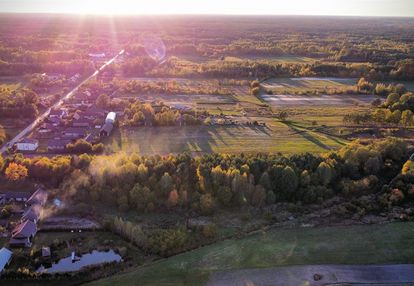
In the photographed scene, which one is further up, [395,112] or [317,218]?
[395,112]

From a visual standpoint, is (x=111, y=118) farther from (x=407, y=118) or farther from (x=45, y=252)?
(x=407, y=118)

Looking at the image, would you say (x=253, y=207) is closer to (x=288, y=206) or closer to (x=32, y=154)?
(x=288, y=206)

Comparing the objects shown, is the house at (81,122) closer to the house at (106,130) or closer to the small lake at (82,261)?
the house at (106,130)

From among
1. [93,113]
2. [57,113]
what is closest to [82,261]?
[93,113]

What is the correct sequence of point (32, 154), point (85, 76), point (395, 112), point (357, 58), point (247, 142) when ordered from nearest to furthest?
1. point (32, 154)
2. point (247, 142)
3. point (395, 112)
4. point (85, 76)
5. point (357, 58)

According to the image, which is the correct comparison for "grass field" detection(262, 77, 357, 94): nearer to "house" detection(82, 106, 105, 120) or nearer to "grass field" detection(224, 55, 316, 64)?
"grass field" detection(224, 55, 316, 64)

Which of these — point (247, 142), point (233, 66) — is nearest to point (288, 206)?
point (247, 142)

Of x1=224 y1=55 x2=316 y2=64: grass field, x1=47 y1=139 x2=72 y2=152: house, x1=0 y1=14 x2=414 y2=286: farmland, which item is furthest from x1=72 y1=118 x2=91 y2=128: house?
x1=224 y1=55 x2=316 y2=64: grass field
